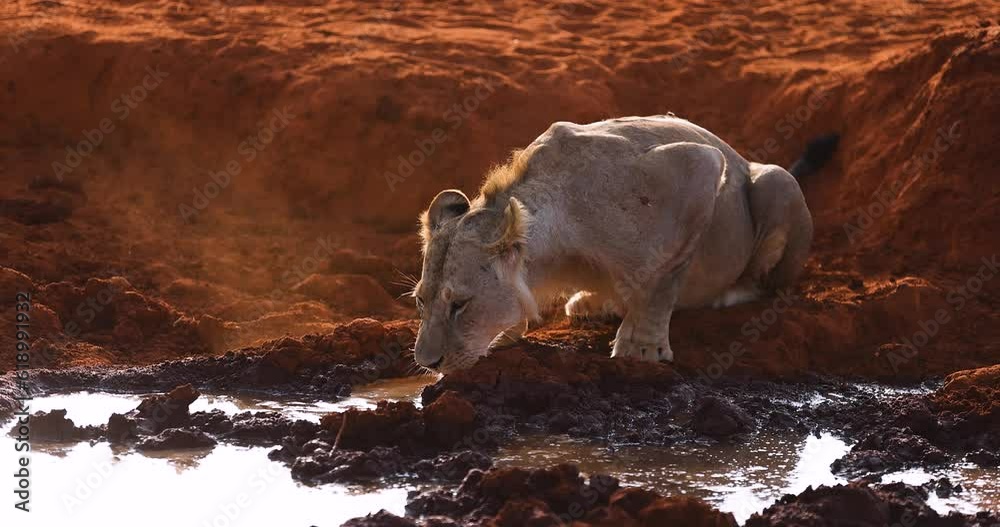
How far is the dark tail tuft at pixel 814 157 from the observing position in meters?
11.6

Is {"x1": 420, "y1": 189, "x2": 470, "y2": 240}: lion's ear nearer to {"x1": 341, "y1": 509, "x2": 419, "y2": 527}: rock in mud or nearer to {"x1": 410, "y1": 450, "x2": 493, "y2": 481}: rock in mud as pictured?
{"x1": 410, "y1": 450, "x2": 493, "y2": 481}: rock in mud

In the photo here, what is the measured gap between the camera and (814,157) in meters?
11.6

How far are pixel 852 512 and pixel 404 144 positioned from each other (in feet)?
24.9

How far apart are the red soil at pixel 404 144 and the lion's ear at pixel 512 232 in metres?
1.59

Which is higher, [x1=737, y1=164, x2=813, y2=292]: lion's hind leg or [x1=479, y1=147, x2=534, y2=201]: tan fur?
[x1=479, y1=147, x2=534, y2=201]: tan fur

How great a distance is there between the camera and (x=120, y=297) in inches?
351

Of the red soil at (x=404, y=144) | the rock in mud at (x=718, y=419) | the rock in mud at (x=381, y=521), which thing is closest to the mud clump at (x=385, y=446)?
the rock in mud at (x=381, y=521)

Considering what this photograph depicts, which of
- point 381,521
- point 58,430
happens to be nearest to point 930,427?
point 381,521

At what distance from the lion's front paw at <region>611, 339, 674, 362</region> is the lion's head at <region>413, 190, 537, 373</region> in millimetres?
1044

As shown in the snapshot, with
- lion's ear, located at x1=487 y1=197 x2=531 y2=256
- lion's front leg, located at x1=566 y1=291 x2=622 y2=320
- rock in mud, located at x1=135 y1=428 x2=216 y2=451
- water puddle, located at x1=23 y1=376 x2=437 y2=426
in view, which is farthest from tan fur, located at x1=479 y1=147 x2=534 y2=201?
rock in mud, located at x1=135 y1=428 x2=216 y2=451

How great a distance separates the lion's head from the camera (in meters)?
6.69

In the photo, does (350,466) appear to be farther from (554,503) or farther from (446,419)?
(554,503)

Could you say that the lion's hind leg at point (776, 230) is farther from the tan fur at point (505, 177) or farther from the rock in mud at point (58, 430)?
the rock in mud at point (58, 430)

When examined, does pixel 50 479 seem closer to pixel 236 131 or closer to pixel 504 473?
pixel 504 473
